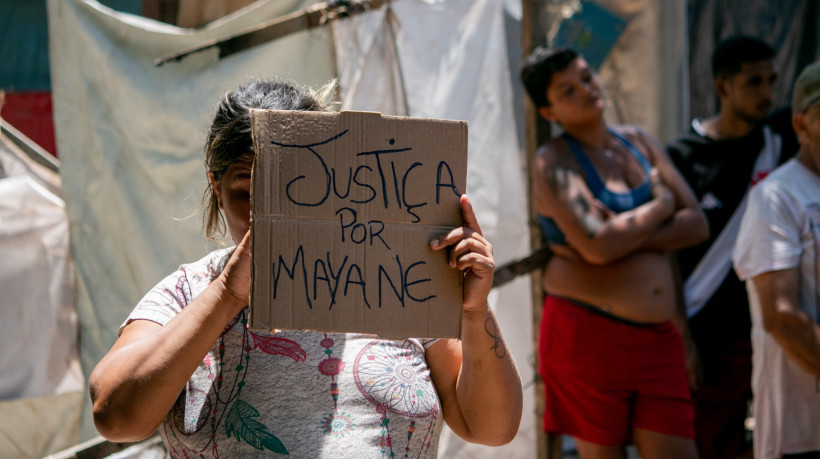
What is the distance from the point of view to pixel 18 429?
3.09 meters

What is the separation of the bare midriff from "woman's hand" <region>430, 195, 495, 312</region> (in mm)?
1715

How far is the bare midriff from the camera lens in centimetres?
314

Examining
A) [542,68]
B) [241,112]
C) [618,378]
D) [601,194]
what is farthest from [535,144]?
[241,112]

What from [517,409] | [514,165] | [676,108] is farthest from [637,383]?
[676,108]

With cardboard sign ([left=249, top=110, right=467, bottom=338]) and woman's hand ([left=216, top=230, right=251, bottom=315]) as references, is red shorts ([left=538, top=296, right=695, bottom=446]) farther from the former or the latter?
woman's hand ([left=216, top=230, right=251, bottom=315])

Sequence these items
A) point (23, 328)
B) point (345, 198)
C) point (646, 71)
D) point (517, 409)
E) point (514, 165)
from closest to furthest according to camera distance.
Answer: point (345, 198) → point (517, 409) → point (23, 328) → point (514, 165) → point (646, 71)

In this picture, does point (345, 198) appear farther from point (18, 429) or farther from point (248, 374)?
point (18, 429)

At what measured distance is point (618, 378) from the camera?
10.2ft

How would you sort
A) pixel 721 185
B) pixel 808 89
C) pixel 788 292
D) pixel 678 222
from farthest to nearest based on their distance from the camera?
pixel 721 185, pixel 678 222, pixel 808 89, pixel 788 292

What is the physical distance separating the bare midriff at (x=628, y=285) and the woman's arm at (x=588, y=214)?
2.1 inches

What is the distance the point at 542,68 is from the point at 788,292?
1343mm

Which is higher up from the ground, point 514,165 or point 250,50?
point 250,50

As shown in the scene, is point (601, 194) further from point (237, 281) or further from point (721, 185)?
point (237, 281)

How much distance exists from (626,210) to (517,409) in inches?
66.9
